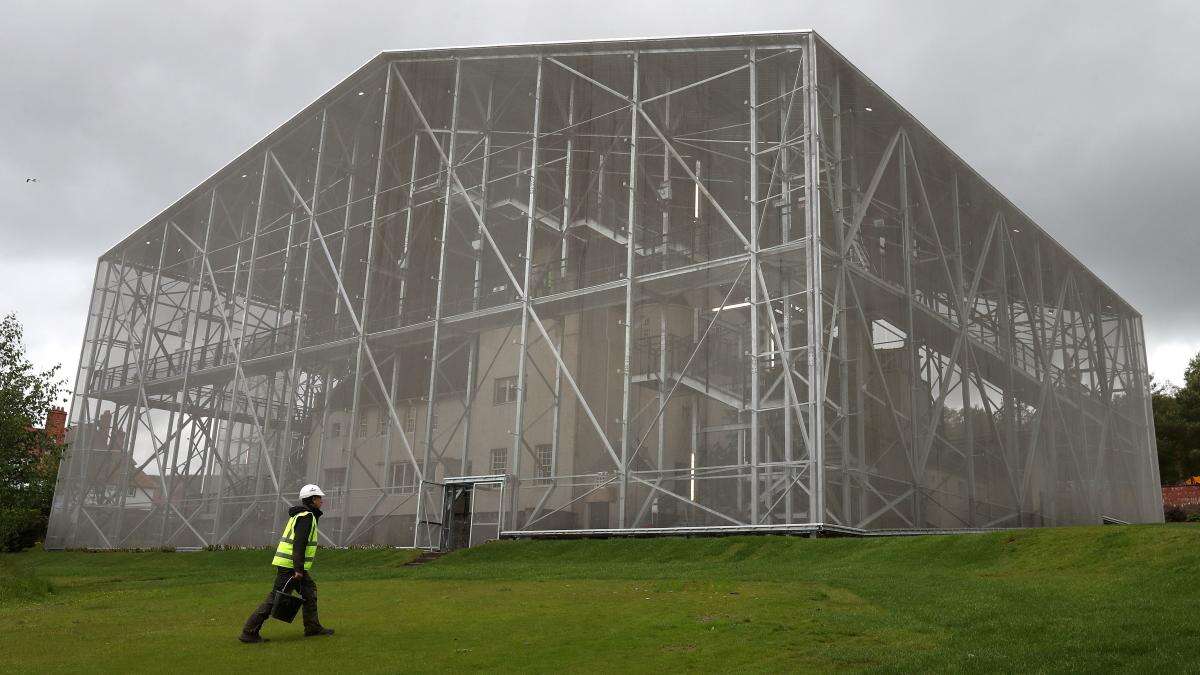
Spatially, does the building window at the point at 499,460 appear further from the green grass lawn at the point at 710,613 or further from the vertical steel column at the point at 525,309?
the green grass lawn at the point at 710,613

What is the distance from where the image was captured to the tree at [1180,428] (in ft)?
166

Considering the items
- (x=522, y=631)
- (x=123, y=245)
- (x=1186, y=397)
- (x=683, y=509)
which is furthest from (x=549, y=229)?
(x=1186, y=397)

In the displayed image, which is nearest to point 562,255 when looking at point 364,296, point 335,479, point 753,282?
point 753,282

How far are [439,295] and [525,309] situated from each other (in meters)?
3.72

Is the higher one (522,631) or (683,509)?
(683,509)

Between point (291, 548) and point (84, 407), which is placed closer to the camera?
point (291, 548)

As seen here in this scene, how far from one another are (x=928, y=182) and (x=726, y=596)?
20.8 m

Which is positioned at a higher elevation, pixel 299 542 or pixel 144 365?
pixel 144 365

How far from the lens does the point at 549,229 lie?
27.8 meters

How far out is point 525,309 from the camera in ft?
88.5

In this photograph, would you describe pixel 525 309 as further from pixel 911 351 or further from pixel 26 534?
pixel 26 534

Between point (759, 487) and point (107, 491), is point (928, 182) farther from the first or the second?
point (107, 491)

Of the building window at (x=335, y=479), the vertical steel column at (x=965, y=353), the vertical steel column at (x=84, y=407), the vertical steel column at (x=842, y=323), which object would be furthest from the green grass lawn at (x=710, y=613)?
the vertical steel column at (x=84, y=407)

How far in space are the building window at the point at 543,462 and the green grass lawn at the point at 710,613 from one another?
670 centimetres
